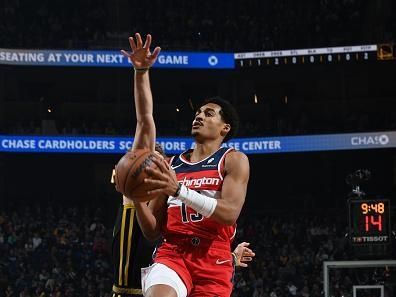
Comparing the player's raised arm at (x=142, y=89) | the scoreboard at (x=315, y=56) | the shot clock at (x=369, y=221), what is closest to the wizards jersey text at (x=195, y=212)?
the player's raised arm at (x=142, y=89)

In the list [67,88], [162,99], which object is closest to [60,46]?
[67,88]

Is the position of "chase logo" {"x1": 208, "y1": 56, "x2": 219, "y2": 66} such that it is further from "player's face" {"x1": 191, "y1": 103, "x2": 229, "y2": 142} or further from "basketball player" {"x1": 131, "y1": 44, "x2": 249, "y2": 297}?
"basketball player" {"x1": 131, "y1": 44, "x2": 249, "y2": 297}

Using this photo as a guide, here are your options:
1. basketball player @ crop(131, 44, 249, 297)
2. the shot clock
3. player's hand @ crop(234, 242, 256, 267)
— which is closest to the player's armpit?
basketball player @ crop(131, 44, 249, 297)

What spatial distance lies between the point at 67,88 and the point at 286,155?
8248 millimetres

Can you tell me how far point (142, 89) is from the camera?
5223mm

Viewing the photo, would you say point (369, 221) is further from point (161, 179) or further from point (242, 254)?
point (161, 179)

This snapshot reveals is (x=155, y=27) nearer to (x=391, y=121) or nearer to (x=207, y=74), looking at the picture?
(x=207, y=74)

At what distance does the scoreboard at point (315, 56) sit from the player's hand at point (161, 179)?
21093mm

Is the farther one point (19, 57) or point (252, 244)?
point (19, 57)

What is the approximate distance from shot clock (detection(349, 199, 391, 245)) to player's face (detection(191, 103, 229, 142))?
32.9 ft

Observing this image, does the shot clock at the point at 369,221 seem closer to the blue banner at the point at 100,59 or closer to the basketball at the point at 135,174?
the basketball at the point at 135,174

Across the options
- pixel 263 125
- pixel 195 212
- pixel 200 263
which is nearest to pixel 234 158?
pixel 195 212

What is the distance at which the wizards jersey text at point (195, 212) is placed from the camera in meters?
5.11

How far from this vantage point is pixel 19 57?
2511 cm
